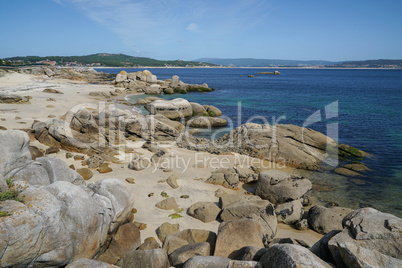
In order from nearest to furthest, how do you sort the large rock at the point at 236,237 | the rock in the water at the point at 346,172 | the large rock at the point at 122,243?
the large rock at the point at 236,237
the large rock at the point at 122,243
the rock in the water at the point at 346,172

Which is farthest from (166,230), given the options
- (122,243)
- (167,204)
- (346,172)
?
(346,172)

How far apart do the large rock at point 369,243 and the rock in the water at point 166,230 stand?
4821 mm

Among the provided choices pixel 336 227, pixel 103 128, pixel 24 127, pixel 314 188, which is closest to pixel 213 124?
pixel 103 128

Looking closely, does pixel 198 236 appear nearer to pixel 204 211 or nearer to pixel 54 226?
pixel 204 211

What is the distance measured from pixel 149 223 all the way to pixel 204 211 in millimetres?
2044

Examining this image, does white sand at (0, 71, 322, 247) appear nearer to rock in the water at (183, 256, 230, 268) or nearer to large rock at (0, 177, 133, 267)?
large rock at (0, 177, 133, 267)

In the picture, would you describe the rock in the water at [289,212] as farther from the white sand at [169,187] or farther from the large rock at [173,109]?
the large rock at [173,109]

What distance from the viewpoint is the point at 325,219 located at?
9.50 m

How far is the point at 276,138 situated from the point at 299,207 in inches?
310

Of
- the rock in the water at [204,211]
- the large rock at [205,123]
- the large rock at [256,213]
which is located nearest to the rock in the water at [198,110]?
the large rock at [205,123]

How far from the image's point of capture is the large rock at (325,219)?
9344 mm

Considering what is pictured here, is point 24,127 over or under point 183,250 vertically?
over

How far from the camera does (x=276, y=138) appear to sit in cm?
1766

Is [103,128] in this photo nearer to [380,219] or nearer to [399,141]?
[380,219]
